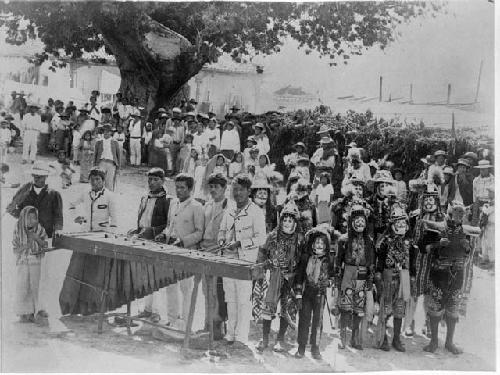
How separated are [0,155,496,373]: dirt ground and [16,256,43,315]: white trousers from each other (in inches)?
2.8

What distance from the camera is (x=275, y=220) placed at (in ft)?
21.9

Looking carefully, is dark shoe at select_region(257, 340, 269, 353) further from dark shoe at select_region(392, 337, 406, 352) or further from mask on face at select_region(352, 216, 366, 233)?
mask on face at select_region(352, 216, 366, 233)

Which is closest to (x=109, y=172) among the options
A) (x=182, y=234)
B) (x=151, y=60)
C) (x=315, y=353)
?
(x=182, y=234)

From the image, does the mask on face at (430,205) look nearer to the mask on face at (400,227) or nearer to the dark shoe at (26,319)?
the mask on face at (400,227)

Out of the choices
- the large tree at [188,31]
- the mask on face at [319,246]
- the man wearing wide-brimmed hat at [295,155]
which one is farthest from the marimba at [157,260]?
the large tree at [188,31]

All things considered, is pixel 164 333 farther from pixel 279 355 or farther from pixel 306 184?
pixel 306 184

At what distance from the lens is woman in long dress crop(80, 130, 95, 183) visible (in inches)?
265

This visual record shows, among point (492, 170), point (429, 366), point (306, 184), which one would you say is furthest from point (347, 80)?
point (429, 366)

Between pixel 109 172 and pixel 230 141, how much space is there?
1.15 m

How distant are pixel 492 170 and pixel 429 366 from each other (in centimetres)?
188

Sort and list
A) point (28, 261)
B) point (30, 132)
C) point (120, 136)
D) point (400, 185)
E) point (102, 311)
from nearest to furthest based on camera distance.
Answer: point (102, 311) → point (28, 261) → point (30, 132) → point (400, 185) → point (120, 136)

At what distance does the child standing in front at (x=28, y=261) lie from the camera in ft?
21.6

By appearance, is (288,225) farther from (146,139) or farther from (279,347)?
(146,139)

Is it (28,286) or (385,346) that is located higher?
(28,286)
